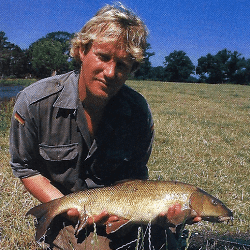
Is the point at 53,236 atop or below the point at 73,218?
below

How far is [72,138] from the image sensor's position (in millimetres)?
2885

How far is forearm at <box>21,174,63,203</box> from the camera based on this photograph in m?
2.77

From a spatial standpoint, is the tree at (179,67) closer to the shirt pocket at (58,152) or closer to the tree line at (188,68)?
the tree line at (188,68)

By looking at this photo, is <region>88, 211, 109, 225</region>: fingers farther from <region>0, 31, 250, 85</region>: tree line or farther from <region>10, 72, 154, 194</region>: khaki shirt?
<region>0, 31, 250, 85</region>: tree line

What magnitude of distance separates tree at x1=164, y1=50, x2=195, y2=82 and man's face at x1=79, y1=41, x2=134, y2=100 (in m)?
86.7

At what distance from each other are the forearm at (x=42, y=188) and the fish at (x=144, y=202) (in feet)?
0.80

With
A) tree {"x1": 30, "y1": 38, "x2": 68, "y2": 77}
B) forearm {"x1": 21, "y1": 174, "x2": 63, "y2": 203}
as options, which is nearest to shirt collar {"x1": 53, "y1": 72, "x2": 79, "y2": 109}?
forearm {"x1": 21, "y1": 174, "x2": 63, "y2": 203}

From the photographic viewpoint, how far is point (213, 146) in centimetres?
Answer: 752

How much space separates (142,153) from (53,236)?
1087mm

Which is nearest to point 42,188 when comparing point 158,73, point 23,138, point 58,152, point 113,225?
point 58,152

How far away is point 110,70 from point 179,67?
293 ft

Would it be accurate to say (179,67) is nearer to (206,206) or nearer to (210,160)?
(210,160)

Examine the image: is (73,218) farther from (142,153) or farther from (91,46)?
(91,46)

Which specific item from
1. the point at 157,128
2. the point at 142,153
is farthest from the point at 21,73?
the point at 142,153
